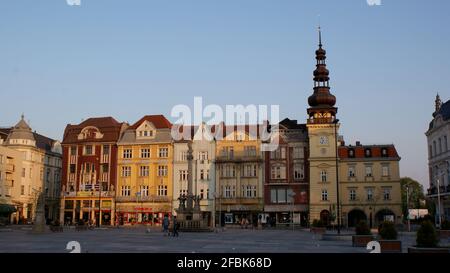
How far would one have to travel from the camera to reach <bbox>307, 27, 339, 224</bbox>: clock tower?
70.4 m

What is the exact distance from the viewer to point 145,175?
254 ft

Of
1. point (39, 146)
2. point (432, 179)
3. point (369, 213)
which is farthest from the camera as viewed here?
point (39, 146)

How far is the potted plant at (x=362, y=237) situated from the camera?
2545 centimetres

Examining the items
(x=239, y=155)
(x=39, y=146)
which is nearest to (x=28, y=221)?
(x=39, y=146)

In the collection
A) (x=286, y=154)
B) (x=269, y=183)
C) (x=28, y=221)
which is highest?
(x=286, y=154)

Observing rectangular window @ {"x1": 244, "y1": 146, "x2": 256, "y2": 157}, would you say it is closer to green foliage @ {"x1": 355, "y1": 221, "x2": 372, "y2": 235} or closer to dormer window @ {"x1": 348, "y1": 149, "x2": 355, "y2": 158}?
dormer window @ {"x1": 348, "y1": 149, "x2": 355, "y2": 158}

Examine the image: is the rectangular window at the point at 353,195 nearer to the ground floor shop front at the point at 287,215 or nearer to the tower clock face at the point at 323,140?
the ground floor shop front at the point at 287,215

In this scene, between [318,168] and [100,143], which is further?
[100,143]

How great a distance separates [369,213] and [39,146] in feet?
186

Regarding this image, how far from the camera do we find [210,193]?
2953 inches

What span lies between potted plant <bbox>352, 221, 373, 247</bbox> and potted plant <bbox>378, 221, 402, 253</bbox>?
11.6ft

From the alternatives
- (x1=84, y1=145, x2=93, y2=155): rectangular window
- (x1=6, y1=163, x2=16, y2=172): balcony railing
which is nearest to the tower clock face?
(x1=84, y1=145, x2=93, y2=155): rectangular window

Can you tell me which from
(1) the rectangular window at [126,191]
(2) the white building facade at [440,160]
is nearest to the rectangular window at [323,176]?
(2) the white building facade at [440,160]
